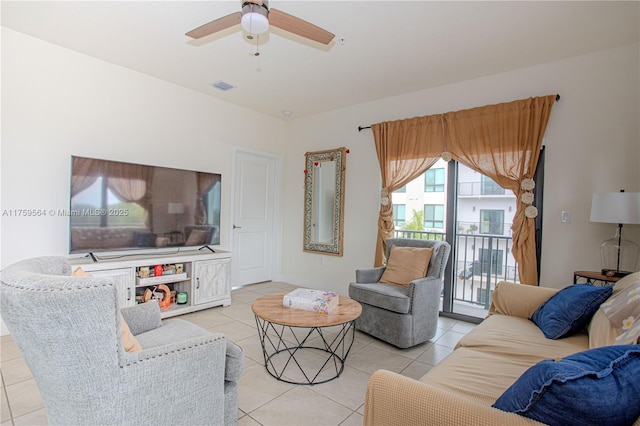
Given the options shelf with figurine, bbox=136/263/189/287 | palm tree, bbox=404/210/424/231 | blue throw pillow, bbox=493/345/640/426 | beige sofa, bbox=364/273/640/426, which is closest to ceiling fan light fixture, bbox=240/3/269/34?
beige sofa, bbox=364/273/640/426

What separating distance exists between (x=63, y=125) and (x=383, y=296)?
3445mm

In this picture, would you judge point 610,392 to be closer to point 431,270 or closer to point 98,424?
point 98,424

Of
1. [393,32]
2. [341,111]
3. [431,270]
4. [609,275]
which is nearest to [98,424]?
[431,270]

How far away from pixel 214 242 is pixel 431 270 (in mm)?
2616

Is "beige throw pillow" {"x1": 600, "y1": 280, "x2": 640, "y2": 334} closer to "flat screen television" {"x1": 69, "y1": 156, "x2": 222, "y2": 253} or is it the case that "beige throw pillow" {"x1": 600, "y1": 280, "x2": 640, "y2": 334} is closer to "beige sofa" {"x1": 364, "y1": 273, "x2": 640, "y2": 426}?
"beige sofa" {"x1": 364, "y1": 273, "x2": 640, "y2": 426}

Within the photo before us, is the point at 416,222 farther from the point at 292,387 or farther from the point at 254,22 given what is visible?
the point at 254,22

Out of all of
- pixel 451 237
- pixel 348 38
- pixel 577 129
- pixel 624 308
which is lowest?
pixel 624 308

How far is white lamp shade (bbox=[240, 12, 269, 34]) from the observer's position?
1.80 metres

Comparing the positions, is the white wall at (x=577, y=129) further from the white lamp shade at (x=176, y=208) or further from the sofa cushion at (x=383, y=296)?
the white lamp shade at (x=176, y=208)

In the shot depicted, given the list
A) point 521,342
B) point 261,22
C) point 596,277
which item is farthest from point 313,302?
point 596,277

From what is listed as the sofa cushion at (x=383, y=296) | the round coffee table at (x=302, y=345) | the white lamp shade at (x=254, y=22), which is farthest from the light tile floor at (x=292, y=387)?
the white lamp shade at (x=254, y=22)

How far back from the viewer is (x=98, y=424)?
1120 mm

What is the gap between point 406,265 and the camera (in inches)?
126

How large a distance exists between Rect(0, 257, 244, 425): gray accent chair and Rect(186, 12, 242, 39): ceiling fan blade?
1640 mm
